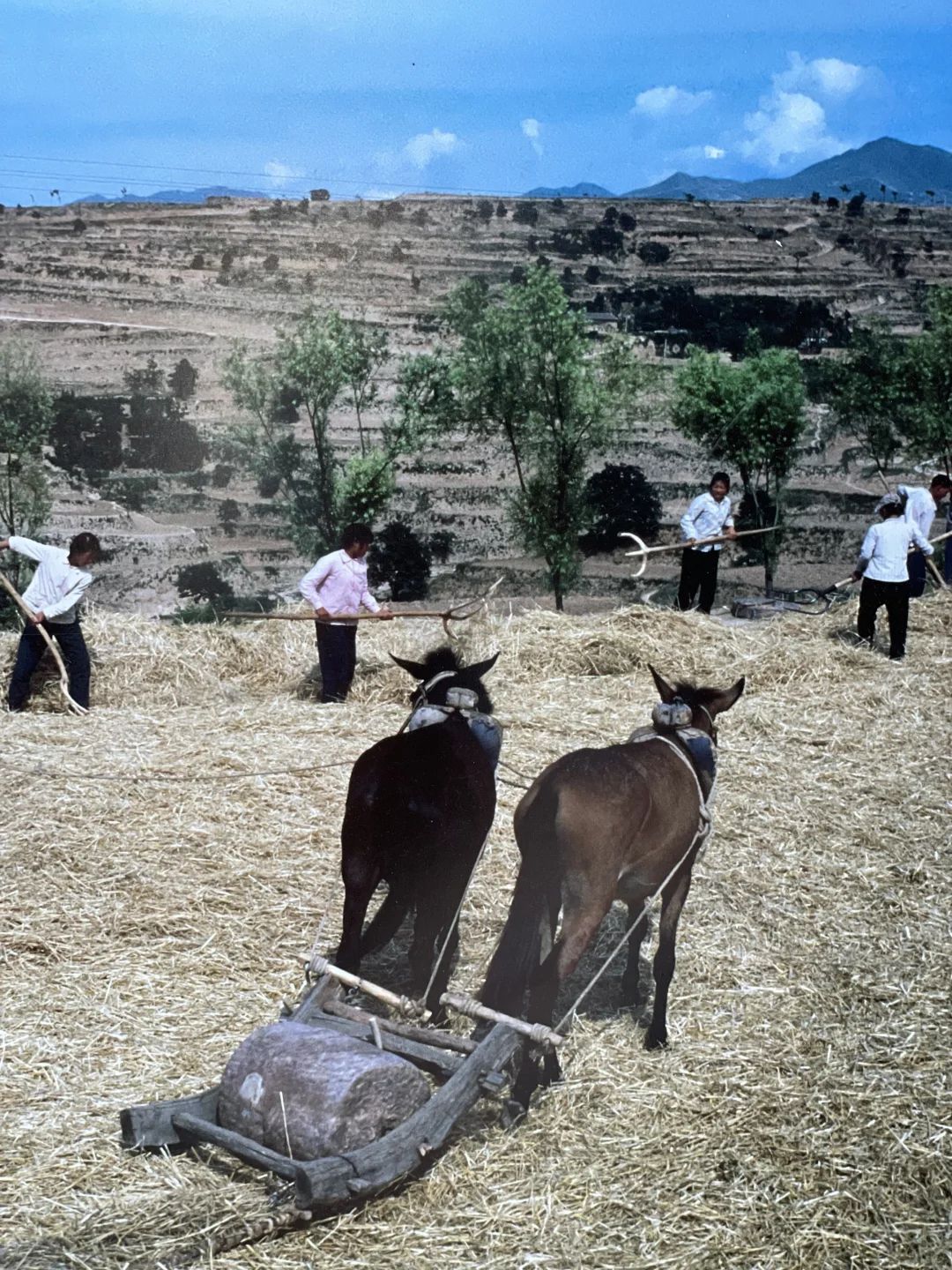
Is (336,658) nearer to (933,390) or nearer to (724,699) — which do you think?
(724,699)

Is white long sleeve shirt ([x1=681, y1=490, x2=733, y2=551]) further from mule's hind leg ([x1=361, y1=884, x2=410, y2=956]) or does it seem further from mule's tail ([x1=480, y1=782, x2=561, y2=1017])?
mule's tail ([x1=480, y1=782, x2=561, y2=1017])

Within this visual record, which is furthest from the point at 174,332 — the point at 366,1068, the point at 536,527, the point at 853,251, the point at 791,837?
the point at 366,1068

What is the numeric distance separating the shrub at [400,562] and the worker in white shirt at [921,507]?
1300cm

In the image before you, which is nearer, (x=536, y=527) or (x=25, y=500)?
(x=25, y=500)

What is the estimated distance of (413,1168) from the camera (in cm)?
332

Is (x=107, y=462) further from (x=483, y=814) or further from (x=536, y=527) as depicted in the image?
(x=483, y=814)

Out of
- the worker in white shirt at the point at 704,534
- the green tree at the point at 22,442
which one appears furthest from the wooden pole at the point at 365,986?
the green tree at the point at 22,442

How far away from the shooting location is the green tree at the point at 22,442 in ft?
68.7

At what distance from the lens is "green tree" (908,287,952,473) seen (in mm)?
25453

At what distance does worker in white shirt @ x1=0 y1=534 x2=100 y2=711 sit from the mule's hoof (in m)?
6.22

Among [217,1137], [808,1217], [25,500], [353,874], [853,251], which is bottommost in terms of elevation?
[808,1217]

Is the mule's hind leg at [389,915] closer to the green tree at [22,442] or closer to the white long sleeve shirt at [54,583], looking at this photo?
the white long sleeve shirt at [54,583]

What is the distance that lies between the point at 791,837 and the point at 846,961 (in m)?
1.55

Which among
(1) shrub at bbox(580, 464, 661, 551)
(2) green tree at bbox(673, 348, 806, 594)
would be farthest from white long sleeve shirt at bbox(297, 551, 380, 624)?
(2) green tree at bbox(673, 348, 806, 594)
